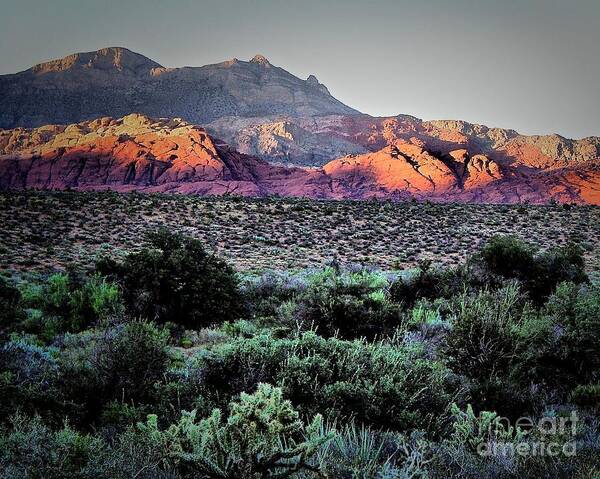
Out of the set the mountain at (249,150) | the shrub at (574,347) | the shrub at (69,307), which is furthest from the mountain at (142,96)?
the shrub at (574,347)

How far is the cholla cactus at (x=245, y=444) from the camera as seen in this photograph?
7.55 ft

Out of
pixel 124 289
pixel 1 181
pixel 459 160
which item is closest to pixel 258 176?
pixel 459 160

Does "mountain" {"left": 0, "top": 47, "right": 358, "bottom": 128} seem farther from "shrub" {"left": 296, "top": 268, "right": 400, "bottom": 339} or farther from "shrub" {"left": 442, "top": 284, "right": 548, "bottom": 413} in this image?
"shrub" {"left": 442, "top": 284, "right": 548, "bottom": 413}

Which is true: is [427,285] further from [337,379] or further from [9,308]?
[9,308]

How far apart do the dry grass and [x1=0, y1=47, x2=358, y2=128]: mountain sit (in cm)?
12241

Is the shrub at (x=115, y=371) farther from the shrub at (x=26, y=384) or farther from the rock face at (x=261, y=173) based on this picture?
the rock face at (x=261, y=173)

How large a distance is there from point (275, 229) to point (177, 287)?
780 inches

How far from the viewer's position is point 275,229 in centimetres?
2934

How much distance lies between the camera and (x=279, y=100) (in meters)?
182

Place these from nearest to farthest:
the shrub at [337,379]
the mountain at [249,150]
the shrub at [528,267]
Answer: the shrub at [337,379]
the shrub at [528,267]
the mountain at [249,150]

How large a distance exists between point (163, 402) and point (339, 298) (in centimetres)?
504

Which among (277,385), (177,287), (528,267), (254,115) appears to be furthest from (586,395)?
(254,115)

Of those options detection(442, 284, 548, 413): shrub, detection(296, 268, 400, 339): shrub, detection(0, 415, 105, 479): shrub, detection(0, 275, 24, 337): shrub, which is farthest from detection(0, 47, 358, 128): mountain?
detection(0, 415, 105, 479): shrub

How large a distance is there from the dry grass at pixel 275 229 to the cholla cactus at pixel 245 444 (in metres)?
15.7
